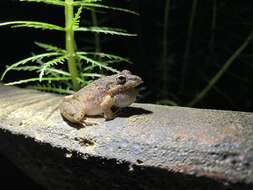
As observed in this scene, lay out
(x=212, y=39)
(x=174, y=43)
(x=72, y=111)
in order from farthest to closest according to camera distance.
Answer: (x=174, y=43)
(x=212, y=39)
(x=72, y=111)

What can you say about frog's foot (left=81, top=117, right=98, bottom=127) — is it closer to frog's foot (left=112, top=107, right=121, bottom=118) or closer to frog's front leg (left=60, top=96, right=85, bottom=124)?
frog's front leg (left=60, top=96, right=85, bottom=124)

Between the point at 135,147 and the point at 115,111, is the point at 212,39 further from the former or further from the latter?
the point at 135,147

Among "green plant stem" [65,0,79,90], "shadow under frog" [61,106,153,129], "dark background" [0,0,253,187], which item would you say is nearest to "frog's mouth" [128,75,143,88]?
"shadow under frog" [61,106,153,129]

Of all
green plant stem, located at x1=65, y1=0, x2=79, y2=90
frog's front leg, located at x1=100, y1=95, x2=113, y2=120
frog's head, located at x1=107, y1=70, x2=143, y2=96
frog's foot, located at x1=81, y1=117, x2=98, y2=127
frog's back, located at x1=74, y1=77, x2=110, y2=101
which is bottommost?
frog's foot, located at x1=81, y1=117, x2=98, y2=127

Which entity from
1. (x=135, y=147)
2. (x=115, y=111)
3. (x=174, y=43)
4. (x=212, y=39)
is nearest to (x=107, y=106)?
(x=115, y=111)

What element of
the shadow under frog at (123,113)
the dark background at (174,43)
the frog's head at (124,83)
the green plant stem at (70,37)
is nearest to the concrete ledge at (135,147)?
the shadow under frog at (123,113)

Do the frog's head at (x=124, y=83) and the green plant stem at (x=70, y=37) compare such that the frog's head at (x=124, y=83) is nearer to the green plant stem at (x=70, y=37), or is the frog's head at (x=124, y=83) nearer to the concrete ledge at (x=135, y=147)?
the concrete ledge at (x=135, y=147)

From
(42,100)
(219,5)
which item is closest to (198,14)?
(219,5)
